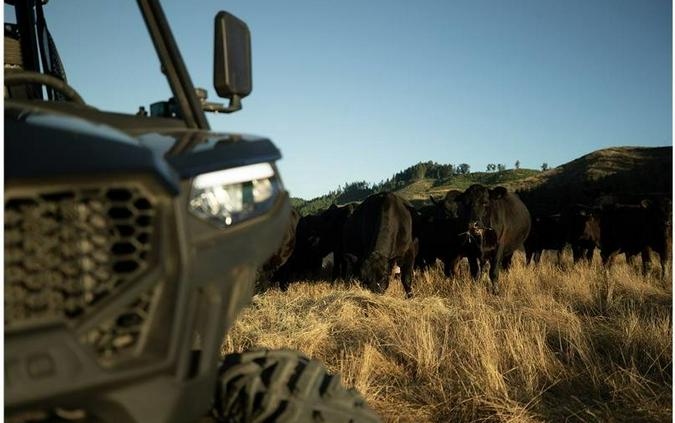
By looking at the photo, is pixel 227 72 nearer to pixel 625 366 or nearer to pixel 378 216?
pixel 625 366

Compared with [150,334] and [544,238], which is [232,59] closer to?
[150,334]

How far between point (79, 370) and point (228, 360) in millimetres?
856

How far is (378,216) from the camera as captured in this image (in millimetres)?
11812

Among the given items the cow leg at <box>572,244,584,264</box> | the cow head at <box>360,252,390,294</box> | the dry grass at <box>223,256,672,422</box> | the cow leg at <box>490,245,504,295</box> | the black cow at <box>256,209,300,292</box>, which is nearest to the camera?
the dry grass at <box>223,256,672,422</box>

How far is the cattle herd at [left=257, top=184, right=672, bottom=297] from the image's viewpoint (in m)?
11.8

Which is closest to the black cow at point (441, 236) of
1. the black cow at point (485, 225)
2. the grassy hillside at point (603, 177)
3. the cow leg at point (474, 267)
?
the cow leg at point (474, 267)

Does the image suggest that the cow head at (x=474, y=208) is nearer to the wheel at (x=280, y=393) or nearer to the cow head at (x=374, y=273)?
the cow head at (x=374, y=273)

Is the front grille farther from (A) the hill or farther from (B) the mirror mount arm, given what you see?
(A) the hill

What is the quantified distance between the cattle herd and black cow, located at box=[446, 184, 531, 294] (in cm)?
2

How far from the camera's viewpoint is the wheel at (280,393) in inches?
68.3

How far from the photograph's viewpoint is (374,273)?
10.9 meters

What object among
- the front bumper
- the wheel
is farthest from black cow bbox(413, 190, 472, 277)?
the front bumper

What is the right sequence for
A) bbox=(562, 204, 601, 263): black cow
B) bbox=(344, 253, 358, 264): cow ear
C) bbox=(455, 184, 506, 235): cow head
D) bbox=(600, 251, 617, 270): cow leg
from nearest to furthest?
1. bbox=(455, 184, 506, 235): cow head
2. bbox=(344, 253, 358, 264): cow ear
3. bbox=(600, 251, 617, 270): cow leg
4. bbox=(562, 204, 601, 263): black cow

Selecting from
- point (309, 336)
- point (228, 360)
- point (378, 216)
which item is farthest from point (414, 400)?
point (378, 216)
